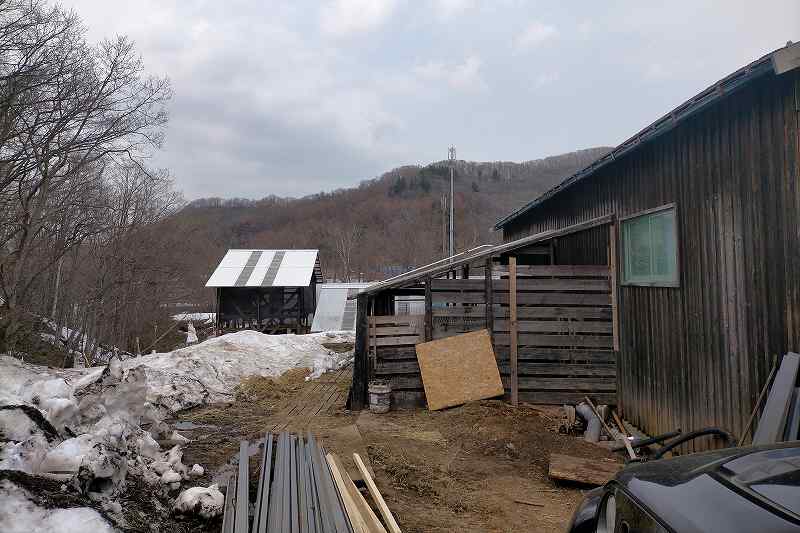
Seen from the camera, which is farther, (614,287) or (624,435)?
(614,287)

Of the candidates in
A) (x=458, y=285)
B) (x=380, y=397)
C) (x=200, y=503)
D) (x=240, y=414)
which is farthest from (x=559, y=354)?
(x=200, y=503)

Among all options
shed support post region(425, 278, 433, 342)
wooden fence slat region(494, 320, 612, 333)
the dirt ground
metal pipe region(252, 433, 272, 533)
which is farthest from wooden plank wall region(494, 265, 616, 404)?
metal pipe region(252, 433, 272, 533)

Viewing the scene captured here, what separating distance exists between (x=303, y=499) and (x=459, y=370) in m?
4.80

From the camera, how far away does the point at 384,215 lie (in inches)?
3406

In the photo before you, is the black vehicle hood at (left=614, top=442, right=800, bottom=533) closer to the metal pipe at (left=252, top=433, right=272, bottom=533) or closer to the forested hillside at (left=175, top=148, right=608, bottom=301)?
the metal pipe at (left=252, top=433, right=272, bottom=533)

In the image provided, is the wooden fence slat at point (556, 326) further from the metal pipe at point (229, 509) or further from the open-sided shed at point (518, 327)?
the metal pipe at point (229, 509)

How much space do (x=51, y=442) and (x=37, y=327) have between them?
1322cm

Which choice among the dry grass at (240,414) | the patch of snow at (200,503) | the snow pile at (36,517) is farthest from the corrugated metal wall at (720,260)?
the snow pile at (36,517)

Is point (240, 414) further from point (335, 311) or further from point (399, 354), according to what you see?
point (335, 311)

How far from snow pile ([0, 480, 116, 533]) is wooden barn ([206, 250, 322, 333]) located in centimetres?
2484

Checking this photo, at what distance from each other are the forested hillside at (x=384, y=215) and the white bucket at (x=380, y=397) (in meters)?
43.4

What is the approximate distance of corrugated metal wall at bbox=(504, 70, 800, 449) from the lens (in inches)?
198

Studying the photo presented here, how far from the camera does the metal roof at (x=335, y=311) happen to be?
27250 millimetres

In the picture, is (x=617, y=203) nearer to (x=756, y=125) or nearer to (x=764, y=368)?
(x=756, y=125)
